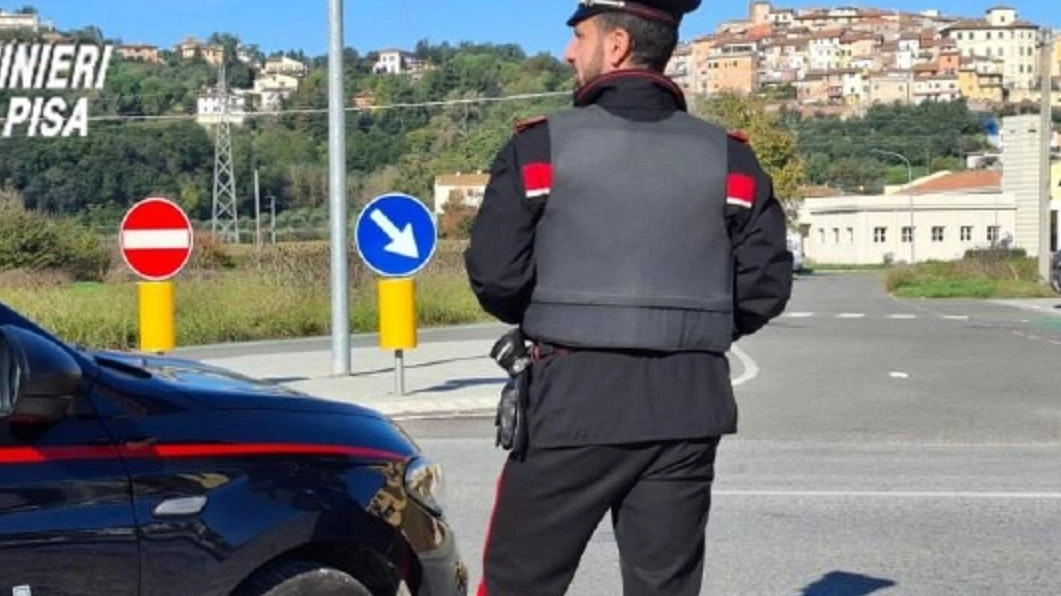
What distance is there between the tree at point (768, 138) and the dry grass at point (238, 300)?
105ft

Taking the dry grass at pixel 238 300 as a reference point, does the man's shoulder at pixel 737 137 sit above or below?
above

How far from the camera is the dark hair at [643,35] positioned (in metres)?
3.81

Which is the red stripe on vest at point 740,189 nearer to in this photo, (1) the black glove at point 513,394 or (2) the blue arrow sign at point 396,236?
(1) the black glove at point 513,394

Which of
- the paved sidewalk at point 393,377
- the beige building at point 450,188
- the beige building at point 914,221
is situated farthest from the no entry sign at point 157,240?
the beige building at point 914,221

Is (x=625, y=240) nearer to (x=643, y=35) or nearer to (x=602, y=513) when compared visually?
(x=643, y=35)

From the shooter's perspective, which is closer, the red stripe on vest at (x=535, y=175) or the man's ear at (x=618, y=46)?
the red stripe on vest at (x=535, y=175)

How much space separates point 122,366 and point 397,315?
1074cm

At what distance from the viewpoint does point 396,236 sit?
15.1 metres

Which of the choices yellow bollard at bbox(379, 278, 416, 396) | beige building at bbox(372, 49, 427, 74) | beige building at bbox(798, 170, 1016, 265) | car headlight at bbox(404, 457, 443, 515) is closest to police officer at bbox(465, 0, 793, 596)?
car headlight at bbox(404, 457, 443, 515)

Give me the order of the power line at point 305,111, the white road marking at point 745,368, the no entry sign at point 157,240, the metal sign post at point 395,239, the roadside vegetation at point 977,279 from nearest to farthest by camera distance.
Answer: the no entry sign at point 157,240
the metal sign post at point 395,239
the white road marking at point 745,368
the power line at point 305,111
the roadside vegetation at point 977,279

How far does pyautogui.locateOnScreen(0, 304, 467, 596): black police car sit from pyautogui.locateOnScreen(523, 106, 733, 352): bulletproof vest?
0.91 meters

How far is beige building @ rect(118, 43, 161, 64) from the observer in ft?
253

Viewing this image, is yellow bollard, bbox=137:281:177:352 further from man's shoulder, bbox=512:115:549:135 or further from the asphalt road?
man's shoulder, bbox=512:115:549:135

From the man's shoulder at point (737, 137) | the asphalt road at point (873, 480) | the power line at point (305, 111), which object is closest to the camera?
the man's shoulder at point (737, 137)
